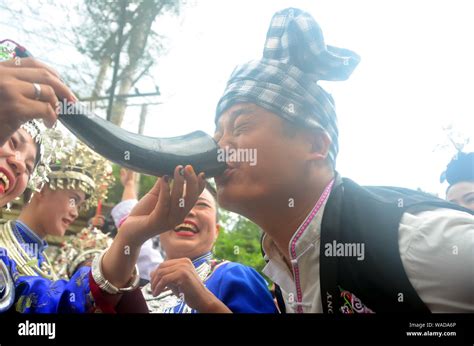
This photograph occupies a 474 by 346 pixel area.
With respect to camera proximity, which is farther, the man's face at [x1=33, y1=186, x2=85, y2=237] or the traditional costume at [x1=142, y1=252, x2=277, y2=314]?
the man's face at [x1=33, y1=186, x2=85, y2=237]

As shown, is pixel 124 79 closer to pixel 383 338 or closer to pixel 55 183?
pixel 55 183

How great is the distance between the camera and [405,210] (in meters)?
0.90

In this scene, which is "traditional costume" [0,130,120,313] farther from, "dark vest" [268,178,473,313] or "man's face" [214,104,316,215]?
"dark vest" [268,178,473,313]

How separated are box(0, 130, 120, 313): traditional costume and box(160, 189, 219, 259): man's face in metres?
0.26

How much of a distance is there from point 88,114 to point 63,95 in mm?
65

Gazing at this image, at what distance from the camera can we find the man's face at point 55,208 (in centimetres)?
141

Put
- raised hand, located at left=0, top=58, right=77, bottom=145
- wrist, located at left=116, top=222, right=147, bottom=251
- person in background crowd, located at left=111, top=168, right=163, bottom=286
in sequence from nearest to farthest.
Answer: raised hand, located at left=0, top=58, right=77, bottom=145 → wrist, located at left=116, top=222, right=147, bottom=251 → person in background crowd, located at left=111, top=168, right=163, bottom=286

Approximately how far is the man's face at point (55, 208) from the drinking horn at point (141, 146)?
557 millimetres

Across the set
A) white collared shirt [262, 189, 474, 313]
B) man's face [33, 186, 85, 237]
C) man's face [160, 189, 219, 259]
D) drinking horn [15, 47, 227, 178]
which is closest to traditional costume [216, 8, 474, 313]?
white collared shirt [262, 189, 474, 313]

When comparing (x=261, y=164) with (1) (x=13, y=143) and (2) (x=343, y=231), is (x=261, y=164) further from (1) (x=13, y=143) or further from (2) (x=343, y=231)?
(1) (x=13, y=143)

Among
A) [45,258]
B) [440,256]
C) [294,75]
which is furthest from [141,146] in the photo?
[45,258]

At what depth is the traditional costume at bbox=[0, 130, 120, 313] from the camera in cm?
100

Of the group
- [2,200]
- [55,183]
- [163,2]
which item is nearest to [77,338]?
[2,200]

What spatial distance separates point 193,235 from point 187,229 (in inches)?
0.9
